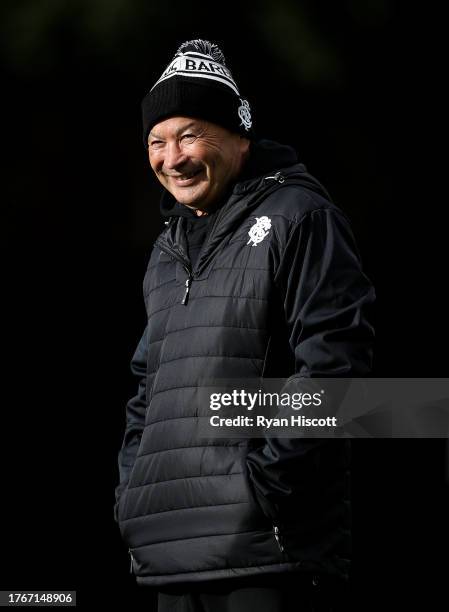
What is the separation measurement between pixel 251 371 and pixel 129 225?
60.4 inches

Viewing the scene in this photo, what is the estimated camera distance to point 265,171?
7.61 ft

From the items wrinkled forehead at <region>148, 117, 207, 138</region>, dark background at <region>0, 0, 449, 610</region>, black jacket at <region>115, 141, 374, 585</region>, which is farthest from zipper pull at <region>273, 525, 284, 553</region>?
dark background at <region>0, 0, 449, 610</region>

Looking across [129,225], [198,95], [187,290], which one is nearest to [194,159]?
[198,95]

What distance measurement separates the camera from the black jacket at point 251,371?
1962 millimetres

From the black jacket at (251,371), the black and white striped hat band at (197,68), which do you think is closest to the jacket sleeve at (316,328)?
the black jacket at (251,371)

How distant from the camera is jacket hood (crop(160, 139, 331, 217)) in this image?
2.27 meters

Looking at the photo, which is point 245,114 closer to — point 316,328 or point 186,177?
point 186,177

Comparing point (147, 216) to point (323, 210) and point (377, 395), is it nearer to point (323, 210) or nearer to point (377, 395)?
point (377, 395)

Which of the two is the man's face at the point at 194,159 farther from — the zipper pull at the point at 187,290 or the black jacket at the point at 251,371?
the zipper pull at the point at 187,290

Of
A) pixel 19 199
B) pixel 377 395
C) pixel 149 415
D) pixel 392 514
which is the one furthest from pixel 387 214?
pixel 149 415

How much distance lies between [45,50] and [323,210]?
1.57 metres

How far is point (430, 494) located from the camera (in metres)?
3.29

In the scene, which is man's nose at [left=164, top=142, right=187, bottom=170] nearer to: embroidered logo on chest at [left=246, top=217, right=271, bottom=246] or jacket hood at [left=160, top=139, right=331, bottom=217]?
jacket hood at [left=160, top=139, right=331, bottom=217]

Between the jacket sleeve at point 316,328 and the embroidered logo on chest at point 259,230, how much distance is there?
64 mm
